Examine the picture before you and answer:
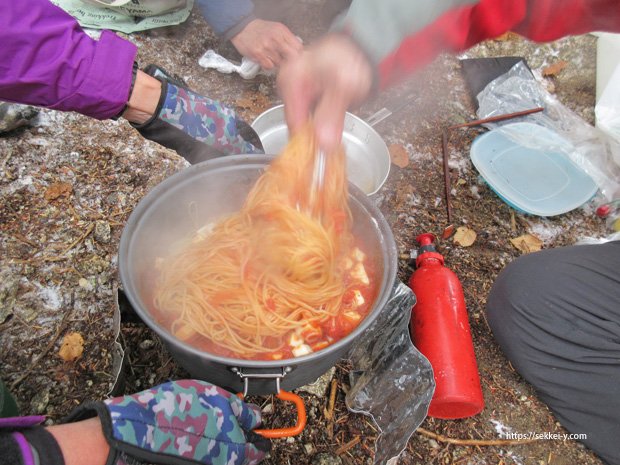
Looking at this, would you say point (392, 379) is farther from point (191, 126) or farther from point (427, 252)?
point (191, 126)

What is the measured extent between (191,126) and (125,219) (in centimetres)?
103

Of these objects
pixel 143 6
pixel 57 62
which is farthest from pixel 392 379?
pixel 143 6

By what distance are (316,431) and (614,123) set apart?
3943 mm

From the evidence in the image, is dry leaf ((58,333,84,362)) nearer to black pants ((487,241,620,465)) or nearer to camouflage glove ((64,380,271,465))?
camouflage glove ((64,380,271,465))

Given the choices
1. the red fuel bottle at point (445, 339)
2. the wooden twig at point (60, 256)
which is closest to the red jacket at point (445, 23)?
the red fuel bottle at point (445, 339)

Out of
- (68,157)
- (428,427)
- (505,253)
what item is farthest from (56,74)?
(505,253)

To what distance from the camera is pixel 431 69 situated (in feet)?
15.8

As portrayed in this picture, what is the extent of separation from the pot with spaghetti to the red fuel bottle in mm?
717

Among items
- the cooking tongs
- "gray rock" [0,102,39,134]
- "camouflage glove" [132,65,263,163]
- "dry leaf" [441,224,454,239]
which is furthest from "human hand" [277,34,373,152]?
"gray rock" [0,102,39,134]

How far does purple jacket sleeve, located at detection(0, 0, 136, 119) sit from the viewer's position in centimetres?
229

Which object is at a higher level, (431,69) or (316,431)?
(431,69)

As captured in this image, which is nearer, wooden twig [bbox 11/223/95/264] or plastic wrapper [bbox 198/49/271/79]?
wooden twig [bbox 11/223/95/264]

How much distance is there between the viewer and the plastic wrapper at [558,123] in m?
4.13

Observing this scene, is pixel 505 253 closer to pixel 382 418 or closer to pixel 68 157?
pixel 382 418
